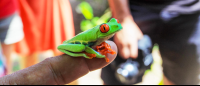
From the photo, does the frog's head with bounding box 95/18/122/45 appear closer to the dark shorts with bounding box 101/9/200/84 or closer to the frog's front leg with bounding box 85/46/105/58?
the frog's front leg with bounding box 85/46/105/58

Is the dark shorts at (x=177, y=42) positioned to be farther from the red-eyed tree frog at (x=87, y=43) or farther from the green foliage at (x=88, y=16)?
the red-eyed tree frog at (x=87, y=43)

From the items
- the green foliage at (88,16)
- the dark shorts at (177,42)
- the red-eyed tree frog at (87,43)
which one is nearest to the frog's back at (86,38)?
the red-eyed tree frog at (87,43)

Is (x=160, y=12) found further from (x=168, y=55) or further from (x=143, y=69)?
(x=143, y=69)

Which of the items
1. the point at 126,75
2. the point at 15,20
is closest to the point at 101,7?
the point at 126,75

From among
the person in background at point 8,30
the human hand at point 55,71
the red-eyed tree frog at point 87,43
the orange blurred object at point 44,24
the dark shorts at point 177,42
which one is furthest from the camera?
the orange blurred object at point 44,24

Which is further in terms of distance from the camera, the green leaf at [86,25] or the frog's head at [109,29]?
the green leaf at [86,25]

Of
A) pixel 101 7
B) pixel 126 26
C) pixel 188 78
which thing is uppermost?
pixel 101 7

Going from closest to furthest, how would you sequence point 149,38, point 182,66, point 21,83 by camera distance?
point 21,83 < point 182,66 < point 149,38

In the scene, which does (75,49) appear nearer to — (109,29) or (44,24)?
(109,29)
